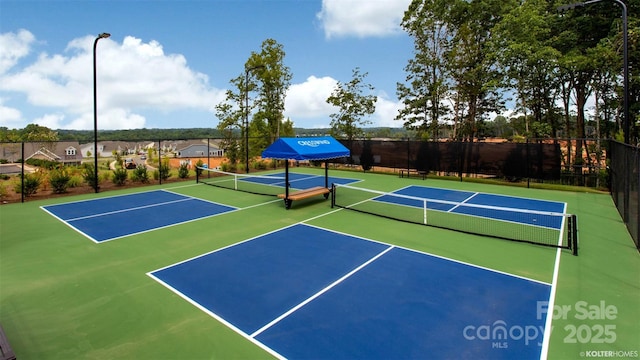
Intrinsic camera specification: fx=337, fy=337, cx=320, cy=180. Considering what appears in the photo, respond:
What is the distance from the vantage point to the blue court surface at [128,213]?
9.52 m

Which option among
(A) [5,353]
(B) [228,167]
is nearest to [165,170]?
(B) [228,167]

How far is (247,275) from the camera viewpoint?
6.38 meters

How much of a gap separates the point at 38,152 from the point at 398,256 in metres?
16.2

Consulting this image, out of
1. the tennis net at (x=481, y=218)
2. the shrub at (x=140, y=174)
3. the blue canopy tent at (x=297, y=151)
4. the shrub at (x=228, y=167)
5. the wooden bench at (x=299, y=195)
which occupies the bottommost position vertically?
the tennis net at (x=481, y=218)

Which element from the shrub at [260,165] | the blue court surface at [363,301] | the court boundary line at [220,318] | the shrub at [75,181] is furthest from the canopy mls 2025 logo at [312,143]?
the shrub at [260,165]

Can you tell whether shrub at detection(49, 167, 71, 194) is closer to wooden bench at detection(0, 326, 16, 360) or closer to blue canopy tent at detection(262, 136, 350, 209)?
blue canopy tent at detection(262, 136, 350, 209)

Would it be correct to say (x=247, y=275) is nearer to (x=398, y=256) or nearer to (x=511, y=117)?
(x=398, y=256)

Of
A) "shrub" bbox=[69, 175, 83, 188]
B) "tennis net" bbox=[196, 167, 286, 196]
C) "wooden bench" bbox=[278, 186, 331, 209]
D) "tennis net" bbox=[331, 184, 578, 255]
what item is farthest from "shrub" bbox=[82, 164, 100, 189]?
"tennis net" bbox=[331, 184, 578, 255]

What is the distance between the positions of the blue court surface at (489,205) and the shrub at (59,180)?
13972mm

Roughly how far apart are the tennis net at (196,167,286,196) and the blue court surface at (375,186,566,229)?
5264mm

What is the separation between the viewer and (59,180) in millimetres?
14977

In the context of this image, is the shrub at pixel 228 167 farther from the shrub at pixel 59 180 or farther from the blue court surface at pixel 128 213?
the shrub at pixel 59 180

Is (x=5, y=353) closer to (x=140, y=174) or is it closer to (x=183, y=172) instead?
(x=140, y=174)

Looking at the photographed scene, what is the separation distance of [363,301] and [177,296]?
3057 millimetres
